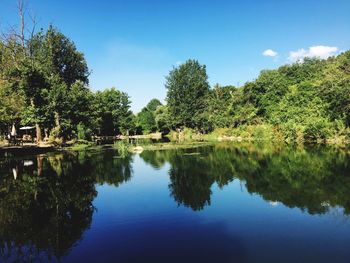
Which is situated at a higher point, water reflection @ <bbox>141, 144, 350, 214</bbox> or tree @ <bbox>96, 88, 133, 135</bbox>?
tree @ <bbox>96, 88, 133, 135</bbox>

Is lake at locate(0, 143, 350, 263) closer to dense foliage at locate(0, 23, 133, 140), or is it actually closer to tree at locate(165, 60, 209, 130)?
dense foliage at locate(0, 23, 133, 140)

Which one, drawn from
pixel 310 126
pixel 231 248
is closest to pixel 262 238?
pixel 231 248

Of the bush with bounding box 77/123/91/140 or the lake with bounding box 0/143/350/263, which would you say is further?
the bush with bounding box 77/123/91/140

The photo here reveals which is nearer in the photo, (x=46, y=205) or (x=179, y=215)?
(x=179, y=215)

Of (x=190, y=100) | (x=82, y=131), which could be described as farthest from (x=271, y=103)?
(x=82, y=131)

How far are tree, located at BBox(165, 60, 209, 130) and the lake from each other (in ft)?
187

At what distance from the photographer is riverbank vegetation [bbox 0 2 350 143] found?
50.3 meters

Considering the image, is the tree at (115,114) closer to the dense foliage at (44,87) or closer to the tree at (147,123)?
the tree at (147,123)

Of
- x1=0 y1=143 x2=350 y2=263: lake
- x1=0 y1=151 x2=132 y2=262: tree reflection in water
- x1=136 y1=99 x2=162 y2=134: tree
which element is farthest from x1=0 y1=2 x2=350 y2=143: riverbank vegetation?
x1=0 y1=143 x2=350 y2=263: lake

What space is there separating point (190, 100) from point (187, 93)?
2398 millimetres

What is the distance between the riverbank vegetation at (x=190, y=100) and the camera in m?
50.3

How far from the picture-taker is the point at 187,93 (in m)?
84.6

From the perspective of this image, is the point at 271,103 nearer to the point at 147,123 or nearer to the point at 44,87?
the point at 44,87

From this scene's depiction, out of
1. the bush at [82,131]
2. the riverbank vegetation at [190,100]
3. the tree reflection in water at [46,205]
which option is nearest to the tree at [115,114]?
the riverbank vegetation at [190,100]
